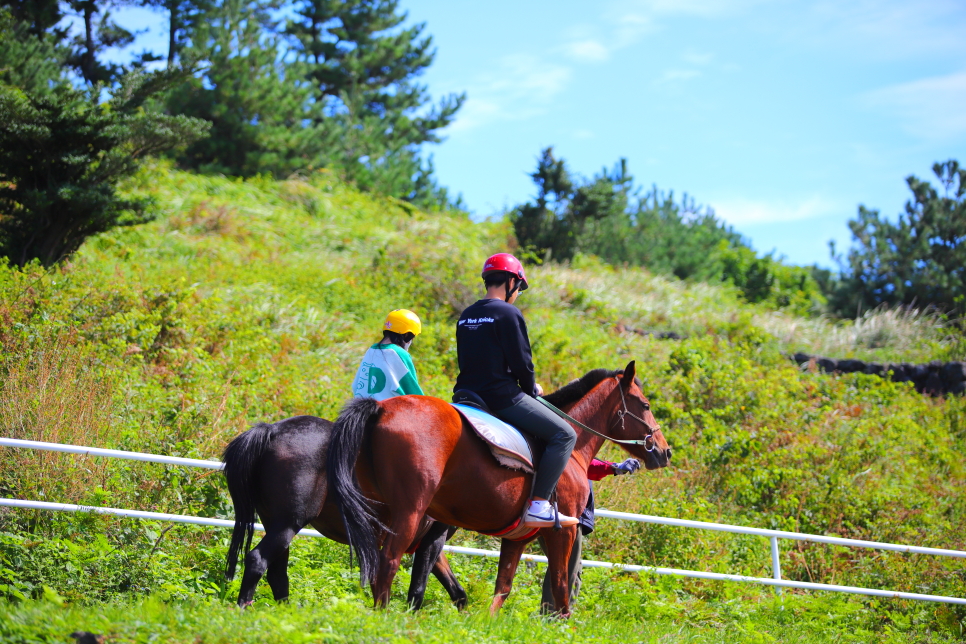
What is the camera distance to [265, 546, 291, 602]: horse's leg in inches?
212

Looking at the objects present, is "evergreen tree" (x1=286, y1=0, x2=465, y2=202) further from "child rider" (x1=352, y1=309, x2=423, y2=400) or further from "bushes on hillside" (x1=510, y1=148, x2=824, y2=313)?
"child rider" (x1=352, y1=309, x2=423, y2=400)

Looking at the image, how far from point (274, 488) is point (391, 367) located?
5.12 ft

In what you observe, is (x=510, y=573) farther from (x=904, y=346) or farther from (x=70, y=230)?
(x=904, y=346)

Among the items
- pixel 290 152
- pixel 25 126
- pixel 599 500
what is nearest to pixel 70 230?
pixel 25 126

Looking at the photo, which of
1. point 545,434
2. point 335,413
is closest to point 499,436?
point 545,434

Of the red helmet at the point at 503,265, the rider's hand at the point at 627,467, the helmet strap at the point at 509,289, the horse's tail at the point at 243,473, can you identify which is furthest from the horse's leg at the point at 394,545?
the rider's hand at the point at 627,467

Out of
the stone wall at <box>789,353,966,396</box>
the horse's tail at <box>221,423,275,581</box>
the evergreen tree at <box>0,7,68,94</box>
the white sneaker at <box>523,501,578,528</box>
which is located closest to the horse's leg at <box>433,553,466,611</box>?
the white sneaker at <box>523,501,578,528</box>

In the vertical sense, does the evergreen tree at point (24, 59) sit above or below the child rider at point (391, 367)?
above

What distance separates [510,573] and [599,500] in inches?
146

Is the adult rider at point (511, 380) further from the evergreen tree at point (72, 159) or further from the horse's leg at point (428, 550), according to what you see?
the evergreen tree at point (72, 159)

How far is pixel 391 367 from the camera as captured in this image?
6.57 meters

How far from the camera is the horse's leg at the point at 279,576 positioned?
539 cm

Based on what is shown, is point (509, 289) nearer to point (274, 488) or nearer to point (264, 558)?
point (274, 488)

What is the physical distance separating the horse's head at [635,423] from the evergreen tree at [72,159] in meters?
8.47
